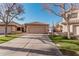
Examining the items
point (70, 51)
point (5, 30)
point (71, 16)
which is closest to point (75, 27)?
point (71, 16)

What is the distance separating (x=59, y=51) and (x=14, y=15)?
1.49 m

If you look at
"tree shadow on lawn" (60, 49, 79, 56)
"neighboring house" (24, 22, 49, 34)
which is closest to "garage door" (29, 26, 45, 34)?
"neighboring house" (24, 22, 49, 34)

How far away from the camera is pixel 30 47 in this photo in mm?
5312

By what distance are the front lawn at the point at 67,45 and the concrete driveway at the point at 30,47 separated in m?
0.14

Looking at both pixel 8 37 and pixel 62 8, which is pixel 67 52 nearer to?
pixel 62 8

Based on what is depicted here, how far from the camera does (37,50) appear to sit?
17.0 feet

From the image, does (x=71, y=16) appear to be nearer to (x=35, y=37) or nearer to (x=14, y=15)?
(x=35, y=37)

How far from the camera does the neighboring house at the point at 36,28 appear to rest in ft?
18.0

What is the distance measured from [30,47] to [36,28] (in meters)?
0.65

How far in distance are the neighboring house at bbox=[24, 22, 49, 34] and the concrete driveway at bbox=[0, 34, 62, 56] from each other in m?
0.11

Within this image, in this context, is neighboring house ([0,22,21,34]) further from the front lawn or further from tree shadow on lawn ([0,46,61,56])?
the front lawn

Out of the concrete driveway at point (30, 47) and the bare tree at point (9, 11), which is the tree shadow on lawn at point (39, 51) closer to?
the concrete driveway at point (30, 47)

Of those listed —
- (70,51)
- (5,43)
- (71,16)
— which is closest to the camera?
(70,51)

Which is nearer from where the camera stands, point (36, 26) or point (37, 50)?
point (37, 50)
